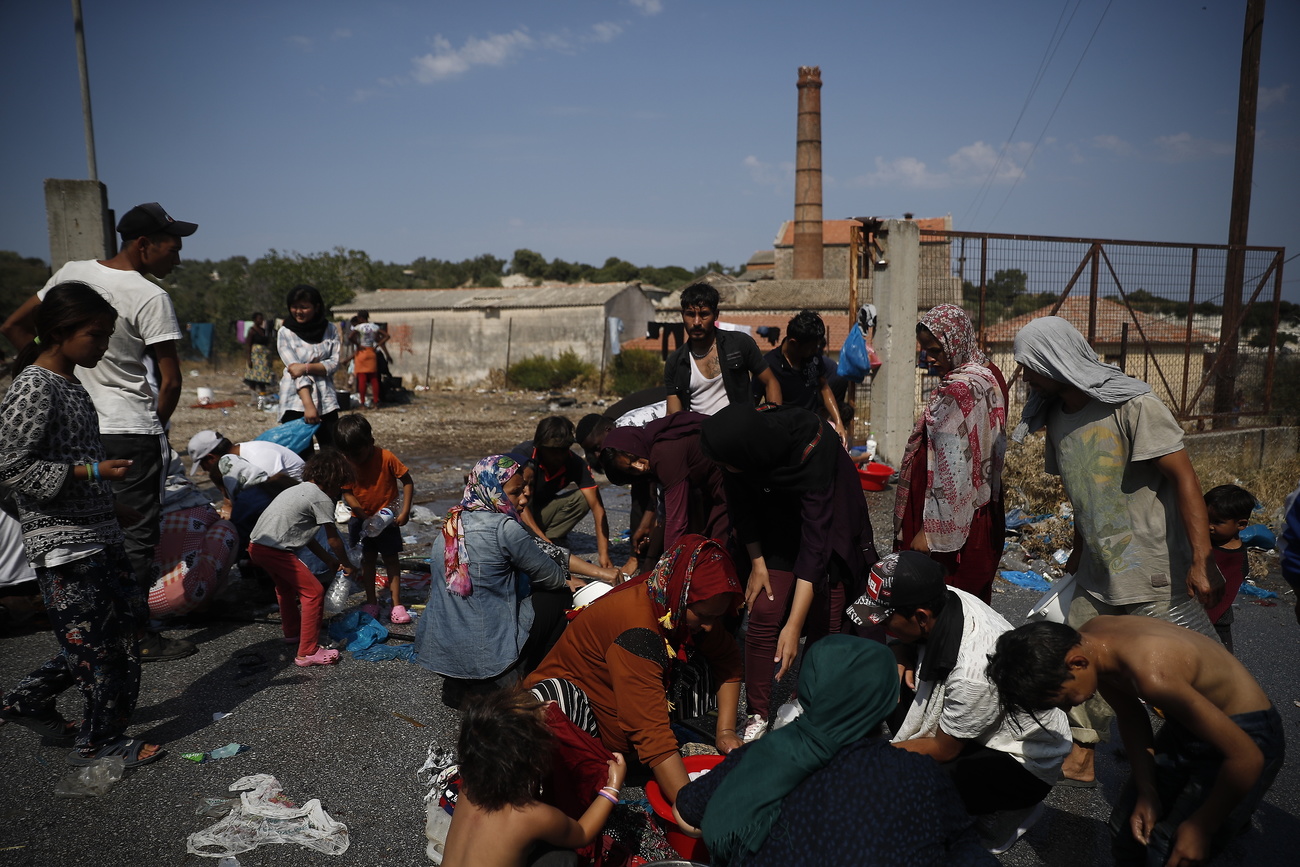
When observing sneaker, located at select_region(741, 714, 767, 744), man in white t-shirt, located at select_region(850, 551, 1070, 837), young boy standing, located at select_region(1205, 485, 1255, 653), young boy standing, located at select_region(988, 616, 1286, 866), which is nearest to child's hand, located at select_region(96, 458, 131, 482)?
sneaker, located at select_region(741, 714, 767, 744)

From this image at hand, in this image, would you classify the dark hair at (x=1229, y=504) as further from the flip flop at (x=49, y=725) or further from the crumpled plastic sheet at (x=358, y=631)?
the flip flop at (x=49, y=725)

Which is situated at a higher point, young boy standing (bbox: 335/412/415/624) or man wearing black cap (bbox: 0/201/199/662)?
man wearing black cap (bbox: 0/201/199/662)

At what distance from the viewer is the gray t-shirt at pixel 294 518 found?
13.0 ft

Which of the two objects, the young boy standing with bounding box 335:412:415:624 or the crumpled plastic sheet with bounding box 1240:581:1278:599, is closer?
the young boy standing with bounding box 335:412:415:624

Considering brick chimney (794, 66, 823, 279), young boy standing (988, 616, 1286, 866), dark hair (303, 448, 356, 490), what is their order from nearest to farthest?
young boy standing (988, 616, 1286, 866)
dark hair (303, 448, 356, 490)
brick chimney (794, 66, 823, 279)

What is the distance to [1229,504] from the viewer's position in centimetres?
364

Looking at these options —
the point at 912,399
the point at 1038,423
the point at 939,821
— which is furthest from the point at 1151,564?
the point at 912,399

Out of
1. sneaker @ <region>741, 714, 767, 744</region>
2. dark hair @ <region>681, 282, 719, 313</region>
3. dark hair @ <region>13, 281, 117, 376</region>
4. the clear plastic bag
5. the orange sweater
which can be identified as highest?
dark hair @ <region>681, 282, 719, 313</region>

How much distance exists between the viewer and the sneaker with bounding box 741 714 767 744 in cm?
314

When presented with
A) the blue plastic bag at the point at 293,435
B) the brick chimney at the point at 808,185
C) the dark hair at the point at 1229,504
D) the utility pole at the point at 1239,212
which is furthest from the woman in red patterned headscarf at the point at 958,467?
the brick chimney at the point at 808,185

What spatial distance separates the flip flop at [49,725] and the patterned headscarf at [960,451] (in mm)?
3597

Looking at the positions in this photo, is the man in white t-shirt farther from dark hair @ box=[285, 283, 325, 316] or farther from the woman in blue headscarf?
dark hair @ box=[285, 283, 325, 316]

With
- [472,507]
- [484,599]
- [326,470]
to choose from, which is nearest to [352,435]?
[326,470]

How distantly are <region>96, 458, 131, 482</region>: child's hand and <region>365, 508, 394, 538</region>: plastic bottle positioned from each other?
5.52 ft
